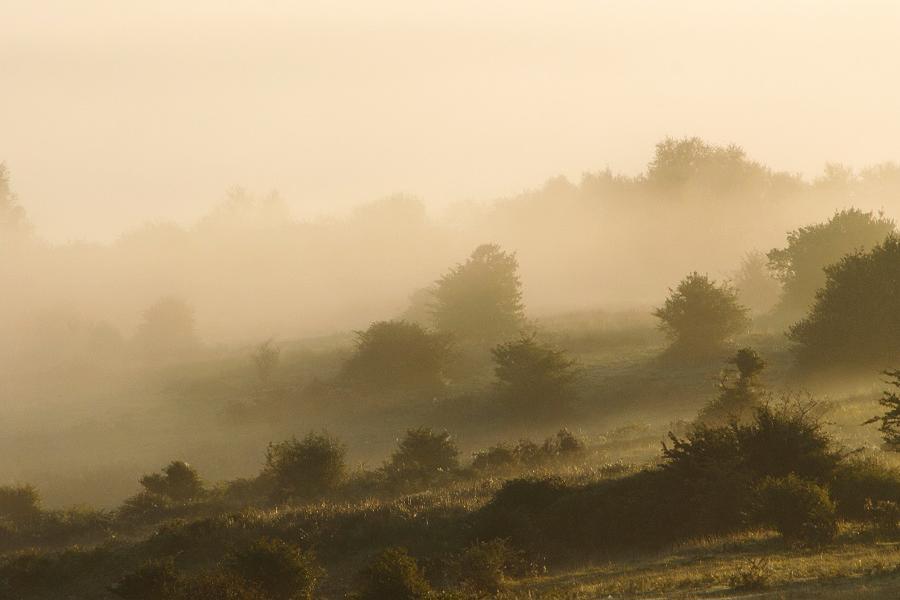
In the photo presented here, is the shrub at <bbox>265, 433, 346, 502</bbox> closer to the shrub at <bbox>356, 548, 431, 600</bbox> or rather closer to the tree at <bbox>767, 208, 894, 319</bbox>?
the shrub at <bbox>356, 548, 431, 600</bbox>

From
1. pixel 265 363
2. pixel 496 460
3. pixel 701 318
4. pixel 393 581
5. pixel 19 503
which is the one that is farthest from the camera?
pixel 265 363

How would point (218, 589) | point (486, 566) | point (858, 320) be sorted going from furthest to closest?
point (858, 320) → point (486, 566) → point (218, 589)

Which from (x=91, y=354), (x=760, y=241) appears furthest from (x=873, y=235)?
(x=91, y=354)

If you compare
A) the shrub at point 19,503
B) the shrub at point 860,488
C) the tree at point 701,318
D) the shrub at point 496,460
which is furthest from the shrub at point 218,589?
the tree at point 701,318

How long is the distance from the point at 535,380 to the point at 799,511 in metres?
29.7

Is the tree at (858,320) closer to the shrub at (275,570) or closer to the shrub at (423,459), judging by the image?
the shrub at (423,459)

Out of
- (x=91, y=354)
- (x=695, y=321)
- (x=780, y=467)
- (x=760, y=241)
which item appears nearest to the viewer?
(x=780, y=467)

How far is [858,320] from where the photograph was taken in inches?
2009

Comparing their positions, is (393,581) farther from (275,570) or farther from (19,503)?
(19,503)

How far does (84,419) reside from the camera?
59.4 m

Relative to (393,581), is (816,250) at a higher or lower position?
higher

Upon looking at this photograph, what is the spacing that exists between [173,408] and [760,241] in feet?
273

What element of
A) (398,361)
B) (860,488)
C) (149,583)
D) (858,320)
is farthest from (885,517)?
(398,361)

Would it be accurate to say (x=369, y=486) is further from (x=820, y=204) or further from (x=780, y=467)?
(x=820, y=204)
